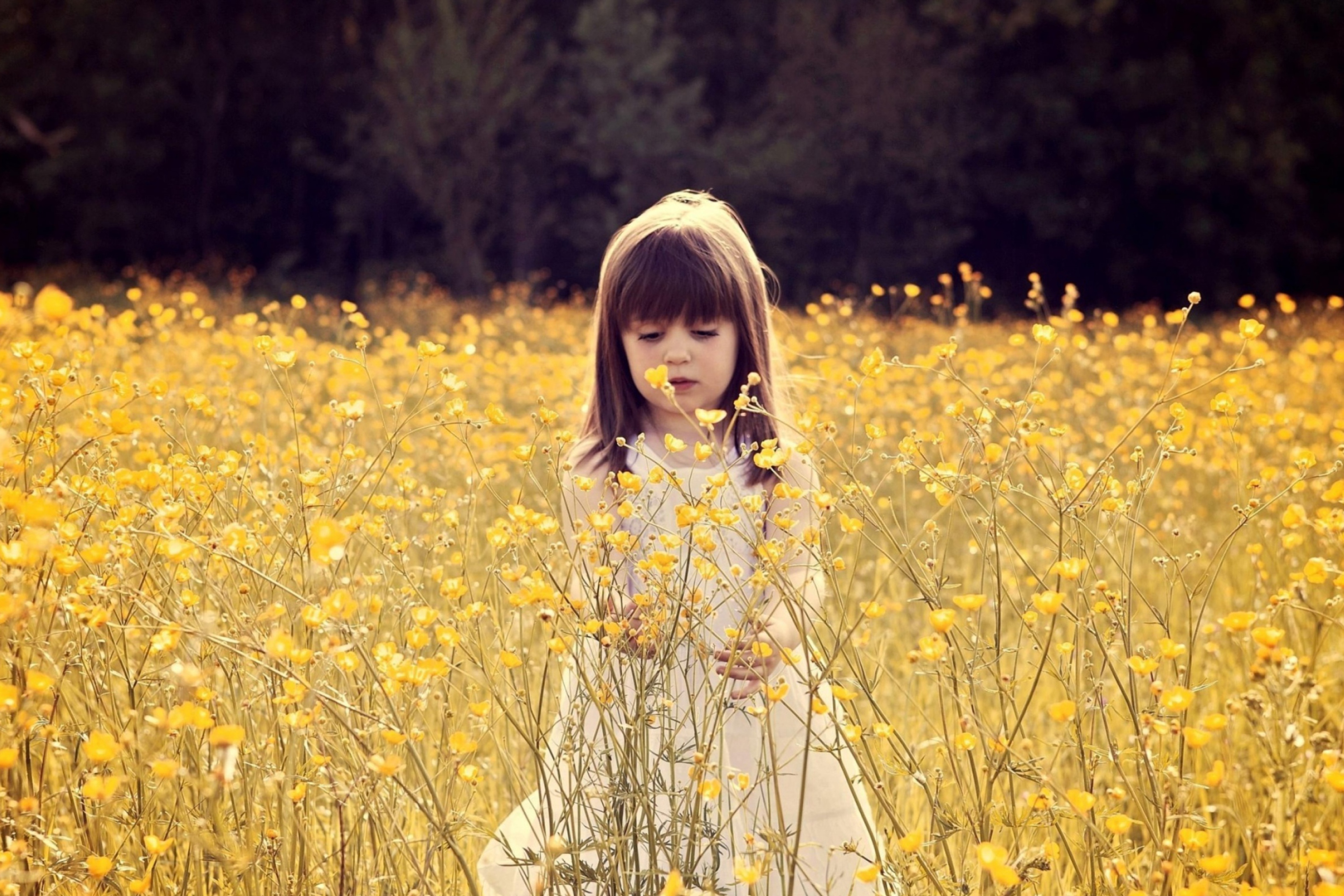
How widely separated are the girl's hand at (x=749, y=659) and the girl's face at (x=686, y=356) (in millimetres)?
480

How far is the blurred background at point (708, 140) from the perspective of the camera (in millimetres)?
16438

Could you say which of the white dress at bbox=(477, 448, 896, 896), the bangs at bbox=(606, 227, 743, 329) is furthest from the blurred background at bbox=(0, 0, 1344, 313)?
the white dress at bbox=(477, 448, 896, 896)

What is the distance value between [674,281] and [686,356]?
0.14m

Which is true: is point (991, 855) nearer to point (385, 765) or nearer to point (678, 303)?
point (385, 765)

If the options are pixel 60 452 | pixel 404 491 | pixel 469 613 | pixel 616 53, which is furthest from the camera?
pixel 616 53

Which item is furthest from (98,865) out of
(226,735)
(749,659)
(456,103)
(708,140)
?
(708,140)

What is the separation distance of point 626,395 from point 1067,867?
1059 millimetres

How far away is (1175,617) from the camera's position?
270cm

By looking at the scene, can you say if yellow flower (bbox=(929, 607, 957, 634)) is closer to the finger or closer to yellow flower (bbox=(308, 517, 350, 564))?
the finger

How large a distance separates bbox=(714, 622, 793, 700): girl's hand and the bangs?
587 millimetres

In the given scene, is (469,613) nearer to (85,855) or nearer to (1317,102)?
(85,855)

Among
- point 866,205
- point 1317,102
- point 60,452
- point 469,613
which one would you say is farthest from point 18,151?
point 1317,102

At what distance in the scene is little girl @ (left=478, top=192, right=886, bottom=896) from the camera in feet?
3.85

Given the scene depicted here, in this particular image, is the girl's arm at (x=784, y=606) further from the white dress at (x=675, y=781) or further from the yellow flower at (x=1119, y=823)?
the yellow flower at (x=1119, y=823)
